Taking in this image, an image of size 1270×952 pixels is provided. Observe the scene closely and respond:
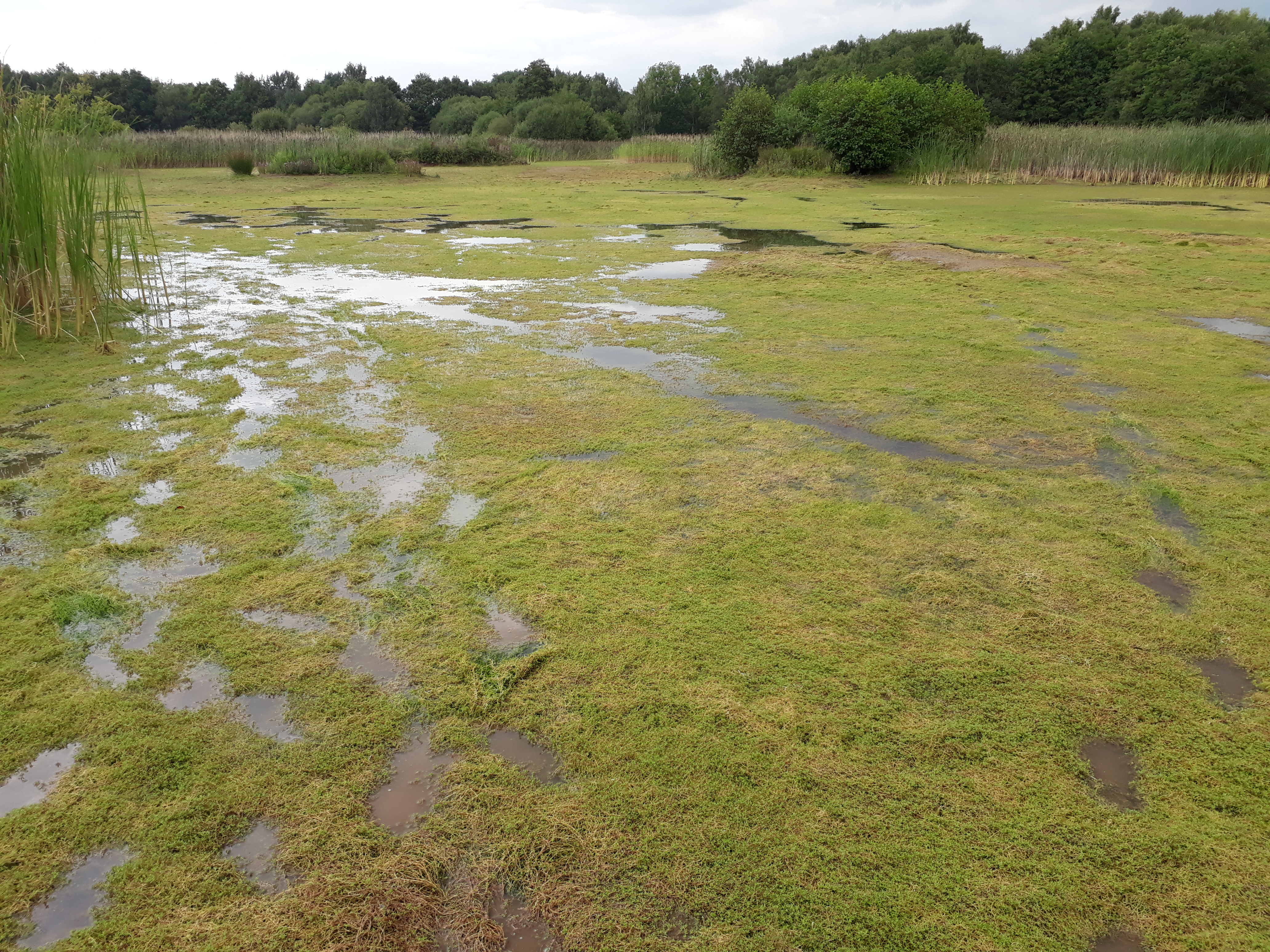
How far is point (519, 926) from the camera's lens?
178 cm

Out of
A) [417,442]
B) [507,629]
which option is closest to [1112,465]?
[507,629]

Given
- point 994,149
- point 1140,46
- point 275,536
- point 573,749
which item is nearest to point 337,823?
point 573,749

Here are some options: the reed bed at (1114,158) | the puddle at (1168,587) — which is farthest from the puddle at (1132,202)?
the puddle at (1168,587)

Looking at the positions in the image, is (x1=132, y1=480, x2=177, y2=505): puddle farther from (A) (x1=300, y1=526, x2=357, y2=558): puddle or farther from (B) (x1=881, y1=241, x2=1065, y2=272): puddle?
(B) (x1=881, y1=241, x2=1065, y2=272): puddle

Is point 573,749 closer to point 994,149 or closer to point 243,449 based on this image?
point 243,449

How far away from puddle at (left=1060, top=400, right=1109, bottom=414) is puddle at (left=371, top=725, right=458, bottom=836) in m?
4.55

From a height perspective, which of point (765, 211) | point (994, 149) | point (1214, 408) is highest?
point (994, 149)

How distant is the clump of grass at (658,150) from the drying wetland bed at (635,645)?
2673cm

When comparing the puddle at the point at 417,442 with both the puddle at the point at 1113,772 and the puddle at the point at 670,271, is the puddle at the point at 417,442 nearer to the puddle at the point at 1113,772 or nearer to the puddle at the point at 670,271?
the puddle at the point at 1113,772

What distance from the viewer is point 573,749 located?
7.52ft

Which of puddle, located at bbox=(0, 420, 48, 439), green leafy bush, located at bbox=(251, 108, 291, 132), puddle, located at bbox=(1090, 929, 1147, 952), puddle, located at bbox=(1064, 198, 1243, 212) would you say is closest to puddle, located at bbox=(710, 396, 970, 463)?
puddle, located at bbox=(1090, 929, 1147, 952)

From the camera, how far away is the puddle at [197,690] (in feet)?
8.00

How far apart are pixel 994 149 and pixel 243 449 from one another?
A: 23690 mm

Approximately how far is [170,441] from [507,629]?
2811 millimetres
